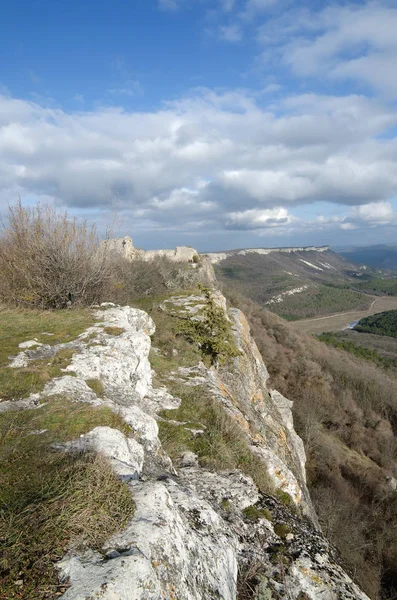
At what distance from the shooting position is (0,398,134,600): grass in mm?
2262

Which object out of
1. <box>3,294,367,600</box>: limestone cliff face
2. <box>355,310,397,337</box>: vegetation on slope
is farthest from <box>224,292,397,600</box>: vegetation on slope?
<box>355,310,397,337</box>: vegetation on slope

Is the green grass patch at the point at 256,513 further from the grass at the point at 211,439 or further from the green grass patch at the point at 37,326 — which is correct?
the green grass patch at the point at 37,326

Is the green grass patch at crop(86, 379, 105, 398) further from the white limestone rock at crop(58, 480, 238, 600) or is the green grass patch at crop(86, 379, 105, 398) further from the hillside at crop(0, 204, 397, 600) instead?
the white limestone rock at crop(58, 480, 238, 600)

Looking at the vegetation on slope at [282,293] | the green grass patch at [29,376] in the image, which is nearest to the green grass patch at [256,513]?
the green grass patch at [29,376]

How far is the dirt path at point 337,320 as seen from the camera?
12031 centimetres

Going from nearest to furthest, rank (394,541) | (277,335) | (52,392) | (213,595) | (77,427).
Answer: (213,595) < (77,427) < (52,392) < (394,541) < (277,335)

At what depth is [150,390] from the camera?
30.7 feet

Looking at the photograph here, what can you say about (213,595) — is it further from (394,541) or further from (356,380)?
(356,380)

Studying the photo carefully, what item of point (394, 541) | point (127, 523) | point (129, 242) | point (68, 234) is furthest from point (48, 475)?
point (129, 242)

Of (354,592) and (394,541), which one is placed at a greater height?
(354,592)

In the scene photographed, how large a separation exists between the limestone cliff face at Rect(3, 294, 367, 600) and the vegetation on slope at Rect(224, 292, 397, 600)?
9.65 feet

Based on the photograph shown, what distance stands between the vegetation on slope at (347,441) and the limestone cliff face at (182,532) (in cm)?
294

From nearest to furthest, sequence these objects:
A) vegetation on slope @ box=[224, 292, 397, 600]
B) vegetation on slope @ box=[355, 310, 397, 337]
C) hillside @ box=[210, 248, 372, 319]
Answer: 1. vegetation on slope @ box=[224, 292, 397, 600]
2. vegetation on slope @ box=[355, 310, 397, 337]
3. hillside @ box=[210, 248, 372, 319]

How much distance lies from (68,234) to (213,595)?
1378 cm
